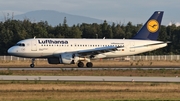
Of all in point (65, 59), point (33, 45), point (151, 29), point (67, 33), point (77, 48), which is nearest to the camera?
point (65, 59)

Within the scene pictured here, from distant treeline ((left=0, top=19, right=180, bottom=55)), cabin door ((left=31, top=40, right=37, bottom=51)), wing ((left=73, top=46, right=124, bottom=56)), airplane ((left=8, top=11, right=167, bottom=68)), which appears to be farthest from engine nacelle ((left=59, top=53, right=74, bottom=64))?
distant treeline ((left=0, top=19, right=180, bottom=55))

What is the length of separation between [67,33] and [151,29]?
46.5 metres

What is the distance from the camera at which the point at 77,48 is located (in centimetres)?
6319

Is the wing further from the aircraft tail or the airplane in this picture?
the aircraft tail

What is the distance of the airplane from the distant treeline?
42.0 m

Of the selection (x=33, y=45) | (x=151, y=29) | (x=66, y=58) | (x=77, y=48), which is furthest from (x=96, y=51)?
(x=151, y=29)

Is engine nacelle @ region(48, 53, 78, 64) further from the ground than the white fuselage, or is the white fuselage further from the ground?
the white fuselage

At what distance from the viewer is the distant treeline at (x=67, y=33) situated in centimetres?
10994

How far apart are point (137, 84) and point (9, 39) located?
256ft

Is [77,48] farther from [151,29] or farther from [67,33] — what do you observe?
[67,33]

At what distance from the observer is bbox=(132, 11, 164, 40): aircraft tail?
224 feet

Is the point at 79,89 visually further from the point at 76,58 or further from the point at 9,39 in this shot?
the point at 9,39

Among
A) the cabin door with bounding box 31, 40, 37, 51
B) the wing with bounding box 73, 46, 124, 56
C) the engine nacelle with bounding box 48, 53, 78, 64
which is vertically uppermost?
the cabin door with bounding box 31, 40, 37, 51

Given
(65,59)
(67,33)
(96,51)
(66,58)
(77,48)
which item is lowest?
(65,59)
